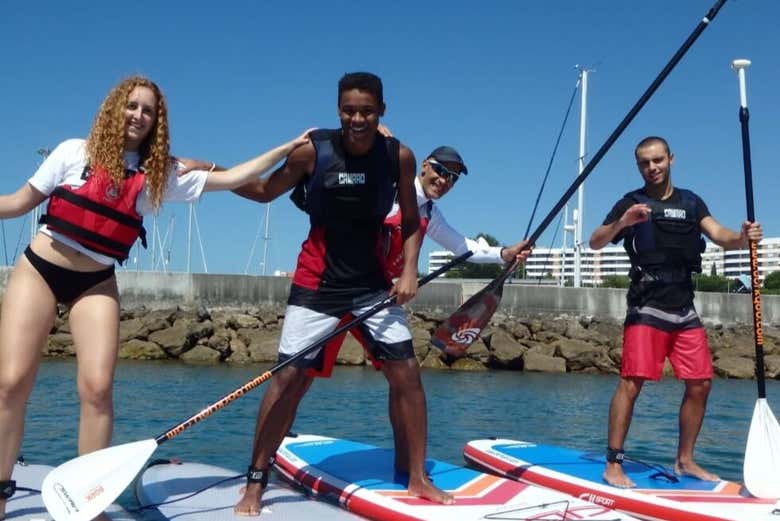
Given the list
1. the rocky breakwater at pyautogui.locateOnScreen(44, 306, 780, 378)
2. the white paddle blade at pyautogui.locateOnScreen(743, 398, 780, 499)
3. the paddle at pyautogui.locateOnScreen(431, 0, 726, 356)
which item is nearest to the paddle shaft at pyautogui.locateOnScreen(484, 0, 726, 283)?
the paddle at pyautogui.locateOnScreen(431, 0, 726, 356)

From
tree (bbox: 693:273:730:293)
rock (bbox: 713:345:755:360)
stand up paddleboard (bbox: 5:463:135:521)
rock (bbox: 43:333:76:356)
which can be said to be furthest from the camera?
tree (bbox: 693:273:730:293)

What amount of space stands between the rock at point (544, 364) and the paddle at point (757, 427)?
1569 cm

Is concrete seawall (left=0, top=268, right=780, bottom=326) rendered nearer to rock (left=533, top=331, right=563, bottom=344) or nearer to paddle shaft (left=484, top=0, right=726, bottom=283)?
rock (left=533, top=331, right=563, bottom=344)

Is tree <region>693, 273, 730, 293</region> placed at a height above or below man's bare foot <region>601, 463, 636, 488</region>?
above

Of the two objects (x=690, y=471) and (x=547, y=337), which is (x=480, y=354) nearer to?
(x=547, y=337)

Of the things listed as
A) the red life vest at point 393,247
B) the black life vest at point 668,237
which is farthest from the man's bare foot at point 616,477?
the red life vest at point 393,247

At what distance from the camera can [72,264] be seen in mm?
3951

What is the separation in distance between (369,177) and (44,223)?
1.67 metres

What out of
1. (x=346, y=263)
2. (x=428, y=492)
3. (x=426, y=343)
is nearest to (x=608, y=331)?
(x=426, y=343)

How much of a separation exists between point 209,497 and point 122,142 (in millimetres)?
2088

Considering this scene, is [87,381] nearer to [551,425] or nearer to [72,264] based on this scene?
[72,264]

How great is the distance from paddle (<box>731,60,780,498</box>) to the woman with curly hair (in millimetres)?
3711

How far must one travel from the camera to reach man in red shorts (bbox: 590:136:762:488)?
18.4ft

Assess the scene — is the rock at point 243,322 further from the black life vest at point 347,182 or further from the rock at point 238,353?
the black life vest at point 347,182
